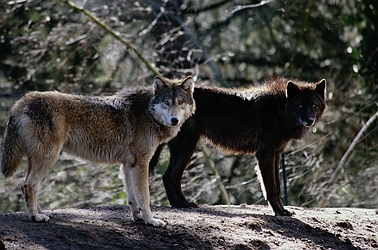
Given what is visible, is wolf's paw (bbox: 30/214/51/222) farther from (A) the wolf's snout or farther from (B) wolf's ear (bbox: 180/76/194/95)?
(A) the wolf's snout

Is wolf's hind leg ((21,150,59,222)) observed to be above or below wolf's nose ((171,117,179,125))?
below

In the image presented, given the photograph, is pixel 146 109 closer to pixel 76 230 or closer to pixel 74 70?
pixel 76 230

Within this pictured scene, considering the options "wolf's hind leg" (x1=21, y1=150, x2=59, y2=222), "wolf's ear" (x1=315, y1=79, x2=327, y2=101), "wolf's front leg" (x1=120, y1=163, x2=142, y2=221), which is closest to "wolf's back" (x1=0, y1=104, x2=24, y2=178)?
"wolf's hind leg" (x1=21, y1=150, x2=59, y2=222)

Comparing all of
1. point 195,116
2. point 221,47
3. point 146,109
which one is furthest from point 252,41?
point 146,109

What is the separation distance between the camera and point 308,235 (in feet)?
26.1

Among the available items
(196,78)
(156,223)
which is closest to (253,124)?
(156,223)

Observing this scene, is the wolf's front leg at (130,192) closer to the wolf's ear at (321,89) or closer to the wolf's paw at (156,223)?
the wolf's paw at (156,223)

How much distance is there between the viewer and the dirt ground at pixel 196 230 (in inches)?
255

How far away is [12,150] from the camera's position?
274 inches

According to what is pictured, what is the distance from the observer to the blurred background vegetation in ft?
44.8

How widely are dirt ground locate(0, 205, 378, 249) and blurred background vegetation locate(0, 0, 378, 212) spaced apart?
423 centimetres

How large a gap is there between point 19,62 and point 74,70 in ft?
4.28

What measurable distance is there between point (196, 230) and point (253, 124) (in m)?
2.54

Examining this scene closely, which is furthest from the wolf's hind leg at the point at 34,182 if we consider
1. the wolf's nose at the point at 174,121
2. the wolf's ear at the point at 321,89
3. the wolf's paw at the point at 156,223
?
the wolf's ear at the point at 321,89
